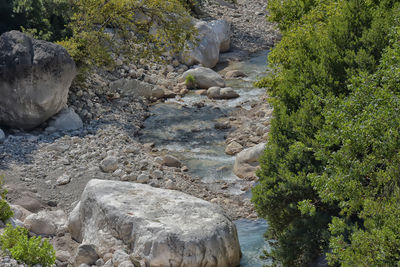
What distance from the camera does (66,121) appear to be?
20.1 metres

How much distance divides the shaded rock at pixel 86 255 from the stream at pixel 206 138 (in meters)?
3.68

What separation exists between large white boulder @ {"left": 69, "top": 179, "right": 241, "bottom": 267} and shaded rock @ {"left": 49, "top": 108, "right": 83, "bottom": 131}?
700 cm

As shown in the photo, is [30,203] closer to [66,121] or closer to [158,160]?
[158,160]

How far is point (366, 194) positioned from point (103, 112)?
1591 cm

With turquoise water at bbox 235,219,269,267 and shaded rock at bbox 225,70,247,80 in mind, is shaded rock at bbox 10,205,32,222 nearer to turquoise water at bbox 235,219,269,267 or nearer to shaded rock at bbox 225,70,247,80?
turquoise water at bbox 235,219,269,267

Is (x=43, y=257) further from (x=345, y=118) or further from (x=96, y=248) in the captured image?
(x=345, y=118)

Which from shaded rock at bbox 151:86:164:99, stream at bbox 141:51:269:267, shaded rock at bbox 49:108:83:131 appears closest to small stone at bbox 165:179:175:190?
stream at bbox 141:51:269:267

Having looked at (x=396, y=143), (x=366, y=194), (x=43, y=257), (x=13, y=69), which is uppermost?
(x=396, y=143)

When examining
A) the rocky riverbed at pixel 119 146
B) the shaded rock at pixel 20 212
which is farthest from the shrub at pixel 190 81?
the shaded rock at pixel 20 212

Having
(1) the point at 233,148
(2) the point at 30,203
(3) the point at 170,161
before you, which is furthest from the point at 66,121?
(1) the point at 233,148

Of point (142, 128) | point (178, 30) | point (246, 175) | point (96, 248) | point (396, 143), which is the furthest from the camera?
point (178, 30)

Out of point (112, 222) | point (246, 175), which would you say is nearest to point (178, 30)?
point (246, 175)

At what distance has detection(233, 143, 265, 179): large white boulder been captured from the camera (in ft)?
58.5

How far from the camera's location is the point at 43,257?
1080cm
